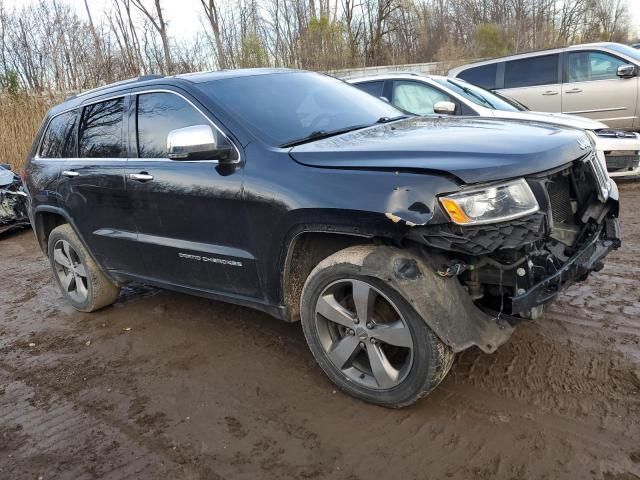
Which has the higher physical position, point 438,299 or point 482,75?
point 482,75

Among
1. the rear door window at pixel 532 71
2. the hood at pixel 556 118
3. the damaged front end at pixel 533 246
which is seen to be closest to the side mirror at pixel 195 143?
the damaged front end at pixel 533 246


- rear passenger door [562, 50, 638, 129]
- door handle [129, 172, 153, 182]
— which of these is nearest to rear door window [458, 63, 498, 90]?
A: rear passenger door [562, 50, 638, 129]

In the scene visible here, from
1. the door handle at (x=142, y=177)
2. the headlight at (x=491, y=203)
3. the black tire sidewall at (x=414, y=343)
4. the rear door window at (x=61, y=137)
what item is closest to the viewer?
the headlight at (x=491, y=203)

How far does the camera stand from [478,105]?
23.0ft

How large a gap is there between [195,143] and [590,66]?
8.65 meters

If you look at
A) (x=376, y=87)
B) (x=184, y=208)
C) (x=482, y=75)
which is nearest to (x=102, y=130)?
(x=184, y=208)

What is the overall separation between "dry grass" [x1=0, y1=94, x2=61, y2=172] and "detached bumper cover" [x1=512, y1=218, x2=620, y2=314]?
44.8 feet

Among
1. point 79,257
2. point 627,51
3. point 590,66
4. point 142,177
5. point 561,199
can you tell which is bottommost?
point 79,257

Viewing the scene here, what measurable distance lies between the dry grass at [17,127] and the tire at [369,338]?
42.2ft

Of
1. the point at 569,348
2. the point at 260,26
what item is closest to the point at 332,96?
the point at 569,348

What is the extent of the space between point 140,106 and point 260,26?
957 inches

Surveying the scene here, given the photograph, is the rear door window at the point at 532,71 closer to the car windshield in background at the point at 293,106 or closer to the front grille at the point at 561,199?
the car windshield in background at the point at 293,106

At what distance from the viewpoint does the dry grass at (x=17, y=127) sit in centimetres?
1350

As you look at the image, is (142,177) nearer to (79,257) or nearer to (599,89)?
(79,257)
